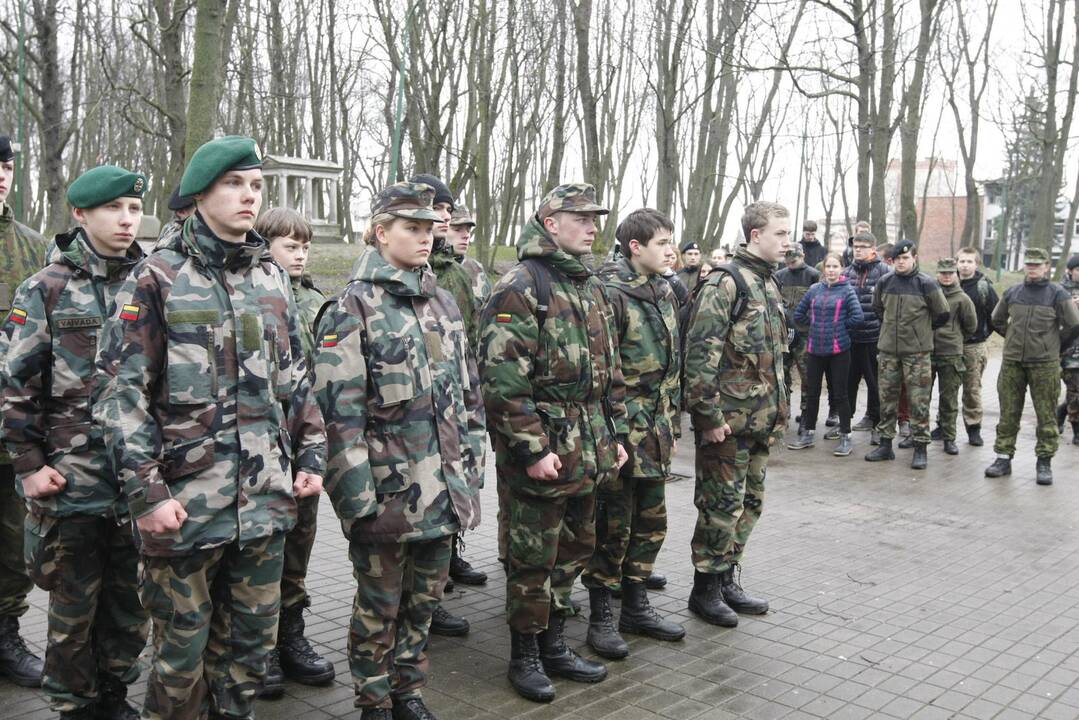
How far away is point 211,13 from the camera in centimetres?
977

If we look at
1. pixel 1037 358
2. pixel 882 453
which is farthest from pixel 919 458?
pixel 1037 358

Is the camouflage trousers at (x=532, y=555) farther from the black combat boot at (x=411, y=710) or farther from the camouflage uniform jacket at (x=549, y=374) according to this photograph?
the black combat boot at (x=411, y=710)

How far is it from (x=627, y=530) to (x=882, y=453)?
6.78 metres

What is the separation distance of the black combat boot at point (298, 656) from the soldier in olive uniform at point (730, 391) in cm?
221

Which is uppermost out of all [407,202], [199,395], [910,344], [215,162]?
[215,162]

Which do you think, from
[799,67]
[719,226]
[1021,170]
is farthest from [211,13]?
[1021,170]

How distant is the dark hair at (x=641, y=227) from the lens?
546 cm

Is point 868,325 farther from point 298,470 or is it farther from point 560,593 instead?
point 298,470

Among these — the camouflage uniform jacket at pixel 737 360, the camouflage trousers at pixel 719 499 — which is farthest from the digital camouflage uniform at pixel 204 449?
the camouflage trousers at pixel 719 499

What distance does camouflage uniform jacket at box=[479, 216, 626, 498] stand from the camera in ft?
15.1

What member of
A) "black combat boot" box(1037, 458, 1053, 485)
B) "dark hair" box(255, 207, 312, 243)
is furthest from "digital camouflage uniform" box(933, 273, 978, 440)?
"dark hair" box(255, 207, 312, 243)

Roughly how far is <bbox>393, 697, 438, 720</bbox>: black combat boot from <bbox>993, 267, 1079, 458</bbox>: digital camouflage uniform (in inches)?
318

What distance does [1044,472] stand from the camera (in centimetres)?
1005

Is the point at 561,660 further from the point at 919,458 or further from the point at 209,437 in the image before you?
the point at 919,458
